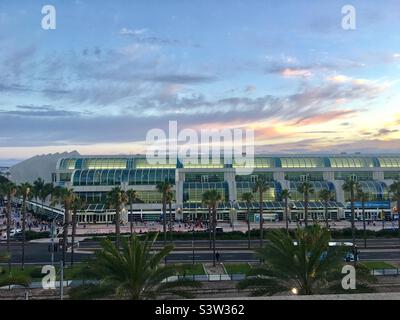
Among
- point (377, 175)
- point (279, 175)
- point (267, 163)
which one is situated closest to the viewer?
point (279, 175)

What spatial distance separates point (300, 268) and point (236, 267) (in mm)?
18413

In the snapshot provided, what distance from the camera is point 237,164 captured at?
9125 cm

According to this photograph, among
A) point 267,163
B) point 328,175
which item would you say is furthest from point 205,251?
point 328,175

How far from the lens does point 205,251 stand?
4491 cm

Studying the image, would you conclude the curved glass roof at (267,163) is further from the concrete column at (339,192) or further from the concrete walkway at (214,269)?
the concrete walkway at (214,269)

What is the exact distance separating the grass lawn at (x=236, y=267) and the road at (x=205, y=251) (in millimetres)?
1222

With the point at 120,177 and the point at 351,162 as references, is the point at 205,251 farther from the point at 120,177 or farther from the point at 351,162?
the point at 351,162

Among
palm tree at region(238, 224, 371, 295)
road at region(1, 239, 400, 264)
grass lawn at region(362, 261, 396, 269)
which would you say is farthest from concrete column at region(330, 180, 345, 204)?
palm tree at region(238, 224, 371, 295)

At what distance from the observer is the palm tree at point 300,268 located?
57.4ft

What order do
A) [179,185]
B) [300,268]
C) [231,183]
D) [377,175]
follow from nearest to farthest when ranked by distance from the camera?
1. [300,268]
2. [179,185]
3. [231,183]
4. [377,175]

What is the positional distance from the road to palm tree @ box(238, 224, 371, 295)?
17673 millimetres
